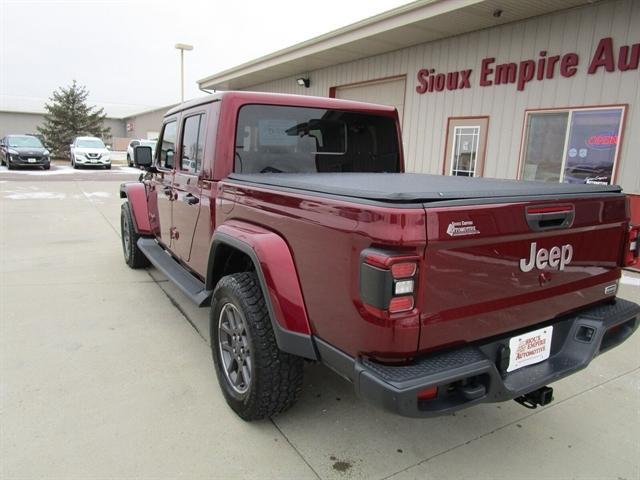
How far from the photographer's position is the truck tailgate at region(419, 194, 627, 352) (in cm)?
187

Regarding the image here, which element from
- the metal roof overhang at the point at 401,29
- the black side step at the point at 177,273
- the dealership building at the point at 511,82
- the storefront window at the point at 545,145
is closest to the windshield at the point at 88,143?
the metal roof overhang at the point at 401,29

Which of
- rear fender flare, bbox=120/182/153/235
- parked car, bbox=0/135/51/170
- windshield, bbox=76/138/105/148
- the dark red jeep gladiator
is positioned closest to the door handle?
the dark red jeep gladiator

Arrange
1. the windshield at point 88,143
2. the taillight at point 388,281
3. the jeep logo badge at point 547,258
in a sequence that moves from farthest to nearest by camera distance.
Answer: the windshield at point 88,143, the jeep logo badge at point 547,258, the taillight at point 388,281

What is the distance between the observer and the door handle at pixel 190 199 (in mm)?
3582

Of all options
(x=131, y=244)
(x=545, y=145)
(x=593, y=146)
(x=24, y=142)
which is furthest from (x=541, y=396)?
(x=24, y=142)

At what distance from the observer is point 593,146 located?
674 centimetres

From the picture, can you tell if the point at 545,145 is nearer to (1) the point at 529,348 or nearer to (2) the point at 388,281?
(1) the point at 529,348

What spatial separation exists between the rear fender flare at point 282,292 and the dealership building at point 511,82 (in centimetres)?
591

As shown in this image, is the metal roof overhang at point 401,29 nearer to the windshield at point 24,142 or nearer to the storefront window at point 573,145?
the storefront window at point 573,145

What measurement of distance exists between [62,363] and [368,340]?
8.70ft

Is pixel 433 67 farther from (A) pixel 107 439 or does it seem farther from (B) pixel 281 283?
(A) pixel 107 439

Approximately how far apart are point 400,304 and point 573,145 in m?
6.48

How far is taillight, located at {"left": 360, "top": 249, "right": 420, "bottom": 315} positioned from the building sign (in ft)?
20.5

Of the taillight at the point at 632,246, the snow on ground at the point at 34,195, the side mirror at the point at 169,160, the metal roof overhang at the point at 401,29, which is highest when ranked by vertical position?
the metal roof overhang at the point at 401,29
